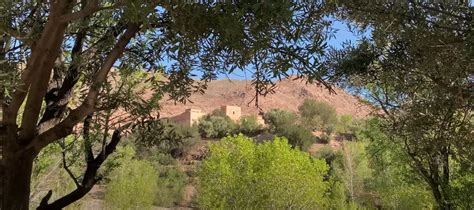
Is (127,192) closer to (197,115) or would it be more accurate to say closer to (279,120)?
(279,120)

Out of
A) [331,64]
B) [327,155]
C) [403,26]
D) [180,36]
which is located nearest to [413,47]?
[403,26]

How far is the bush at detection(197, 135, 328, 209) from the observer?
1847cm

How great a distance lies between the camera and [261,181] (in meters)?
18.5

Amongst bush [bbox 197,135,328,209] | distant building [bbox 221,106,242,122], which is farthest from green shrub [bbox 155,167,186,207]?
distant building [bbox 221,106,242,122]

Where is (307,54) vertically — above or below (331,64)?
below

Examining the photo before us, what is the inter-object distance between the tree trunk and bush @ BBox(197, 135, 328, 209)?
14.7 meters

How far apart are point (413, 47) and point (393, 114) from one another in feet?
8.65

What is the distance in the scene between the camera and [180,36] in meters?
3.11

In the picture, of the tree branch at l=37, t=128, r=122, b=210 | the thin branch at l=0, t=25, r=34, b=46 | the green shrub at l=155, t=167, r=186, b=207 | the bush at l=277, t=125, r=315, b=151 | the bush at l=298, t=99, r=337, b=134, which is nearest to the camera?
the thin branch at l=0, t=25, r=34, b=46

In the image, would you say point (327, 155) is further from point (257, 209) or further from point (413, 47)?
point (413, 47)

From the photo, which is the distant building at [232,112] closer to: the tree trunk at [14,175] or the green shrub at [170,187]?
the green shrub at [170,187]

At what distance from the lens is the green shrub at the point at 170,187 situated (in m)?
30.3

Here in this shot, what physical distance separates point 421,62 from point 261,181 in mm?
14473

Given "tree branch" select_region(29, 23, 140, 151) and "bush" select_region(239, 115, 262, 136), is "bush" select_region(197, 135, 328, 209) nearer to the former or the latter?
"tree branch" select_region(29, 23, 140, 151)
